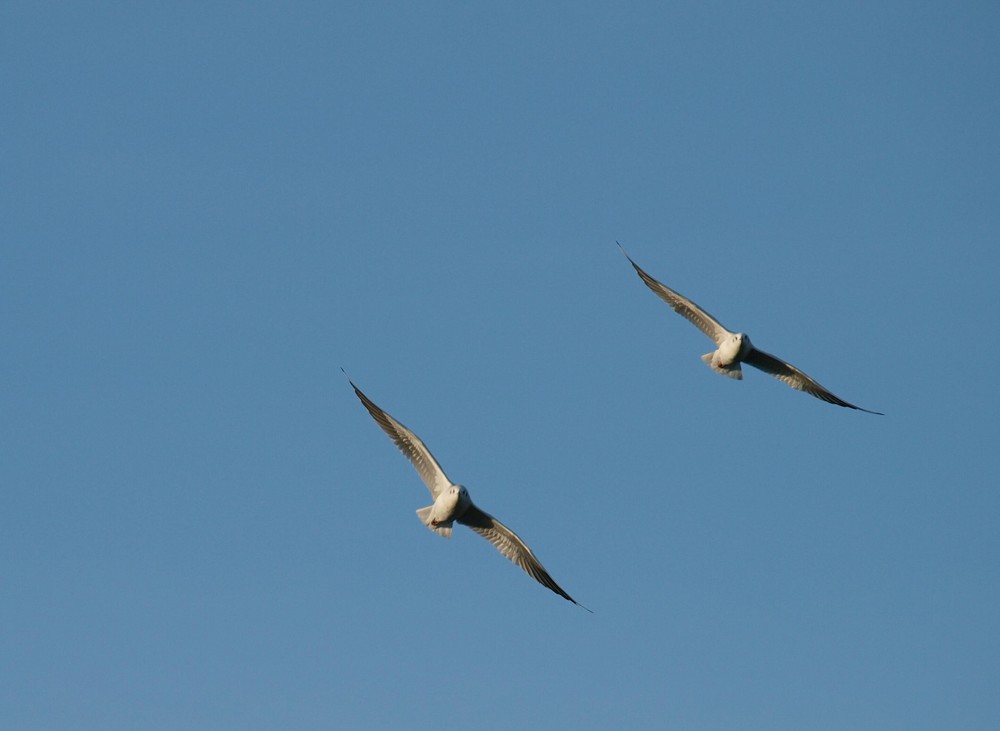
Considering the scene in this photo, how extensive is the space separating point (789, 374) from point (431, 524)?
12.2 metres

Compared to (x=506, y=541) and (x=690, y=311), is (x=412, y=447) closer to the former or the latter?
(x=506, y=541)

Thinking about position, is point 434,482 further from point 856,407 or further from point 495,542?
point 856,407

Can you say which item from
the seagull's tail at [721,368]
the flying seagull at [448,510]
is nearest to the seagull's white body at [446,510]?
the flying seagull at [448,510]

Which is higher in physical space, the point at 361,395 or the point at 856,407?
the point at 856,407

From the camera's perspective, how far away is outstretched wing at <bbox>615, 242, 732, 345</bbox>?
137 feet

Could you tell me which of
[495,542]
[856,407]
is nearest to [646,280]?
[856,407]

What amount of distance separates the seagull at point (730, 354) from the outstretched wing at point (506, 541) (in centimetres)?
873

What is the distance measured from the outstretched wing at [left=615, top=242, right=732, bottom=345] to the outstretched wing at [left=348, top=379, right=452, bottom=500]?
30.7 ft

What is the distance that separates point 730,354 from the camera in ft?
136

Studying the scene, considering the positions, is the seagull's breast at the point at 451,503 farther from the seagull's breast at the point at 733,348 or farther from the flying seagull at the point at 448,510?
the seagull's breast at the point at 733,348

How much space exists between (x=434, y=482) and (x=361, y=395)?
8.66ft

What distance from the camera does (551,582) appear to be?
35906 millimetres

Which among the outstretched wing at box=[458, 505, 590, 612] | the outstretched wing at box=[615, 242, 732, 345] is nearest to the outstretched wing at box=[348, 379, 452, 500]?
the outstretched wing at box=[458, 505, 590, 612]

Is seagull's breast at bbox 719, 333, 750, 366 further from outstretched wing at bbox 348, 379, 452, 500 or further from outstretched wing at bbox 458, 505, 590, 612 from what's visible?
outstretched wing at bbox 348, 379, 452, 500
